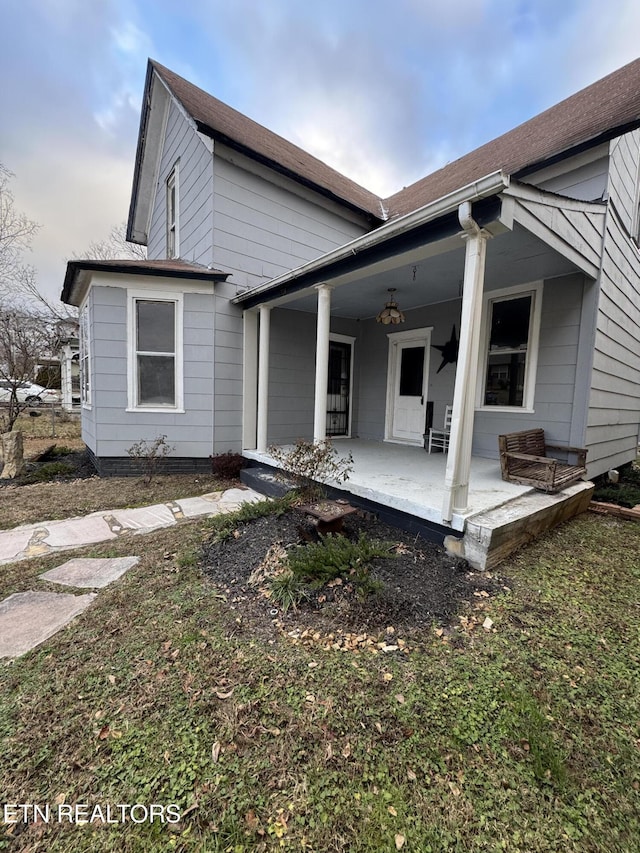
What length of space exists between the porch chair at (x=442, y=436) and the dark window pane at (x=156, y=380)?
14.1 feet

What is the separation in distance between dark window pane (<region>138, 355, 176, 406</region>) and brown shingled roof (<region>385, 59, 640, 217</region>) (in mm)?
5687

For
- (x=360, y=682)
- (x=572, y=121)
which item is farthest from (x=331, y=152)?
(x=360, y=682)

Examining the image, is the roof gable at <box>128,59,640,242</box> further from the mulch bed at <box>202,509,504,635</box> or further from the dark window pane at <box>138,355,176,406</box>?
the mulch bed at <box>202,509,504,635</box>

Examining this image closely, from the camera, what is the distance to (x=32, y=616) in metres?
2.38

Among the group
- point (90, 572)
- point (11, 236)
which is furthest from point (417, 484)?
point (11, 236)

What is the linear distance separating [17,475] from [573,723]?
7.25 m

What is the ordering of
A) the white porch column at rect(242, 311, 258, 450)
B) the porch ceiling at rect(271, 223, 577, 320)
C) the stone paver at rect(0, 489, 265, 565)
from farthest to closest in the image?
1. the white porch column at rect(242, 311, 258, 450)
2. the porch ceiling at rect(271, 223, 577, 320)
3. the stone paver at rect(0, 489, 265, 565)

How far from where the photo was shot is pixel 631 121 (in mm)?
4062

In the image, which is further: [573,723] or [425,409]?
[425,409]

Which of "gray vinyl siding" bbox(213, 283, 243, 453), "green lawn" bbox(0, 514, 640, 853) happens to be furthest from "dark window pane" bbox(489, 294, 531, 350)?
"gray vinyl siding" bbox(213, 283, 243, 453)

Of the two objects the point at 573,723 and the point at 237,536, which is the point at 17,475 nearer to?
the point at 237,536

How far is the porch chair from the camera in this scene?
595 centimetres

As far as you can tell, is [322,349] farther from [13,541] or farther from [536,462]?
[13,541]

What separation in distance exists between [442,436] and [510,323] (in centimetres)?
197
